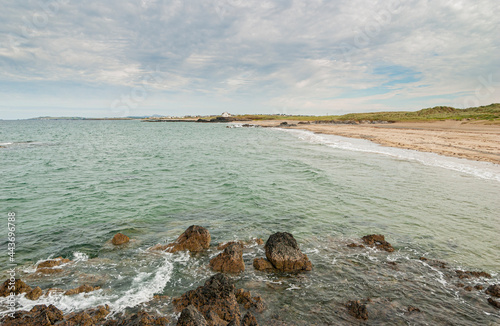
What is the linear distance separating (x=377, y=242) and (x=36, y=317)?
46.6 ft

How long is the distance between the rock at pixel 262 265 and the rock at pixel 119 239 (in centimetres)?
721

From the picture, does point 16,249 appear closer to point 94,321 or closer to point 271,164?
point 94,321

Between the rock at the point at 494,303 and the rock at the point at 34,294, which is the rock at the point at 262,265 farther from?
the rock at the point at 34,294

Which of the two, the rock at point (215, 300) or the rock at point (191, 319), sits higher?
the rock at point (191, 319)

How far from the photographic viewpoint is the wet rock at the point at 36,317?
7430 mm

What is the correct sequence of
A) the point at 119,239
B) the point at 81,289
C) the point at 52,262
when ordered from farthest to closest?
the point at 119,239
the point at 52,262
the point at 81,289

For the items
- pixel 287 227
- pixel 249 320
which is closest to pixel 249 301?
pixel 249 320

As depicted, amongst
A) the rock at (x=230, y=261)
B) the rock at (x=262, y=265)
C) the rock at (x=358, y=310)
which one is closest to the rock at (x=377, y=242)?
the rock at (x=358, y=310)

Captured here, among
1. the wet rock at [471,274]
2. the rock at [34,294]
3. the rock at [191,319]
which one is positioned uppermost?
the rock at [191,319]

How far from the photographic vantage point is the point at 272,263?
438 inches

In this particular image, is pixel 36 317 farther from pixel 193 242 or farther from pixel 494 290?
pixel 494 290

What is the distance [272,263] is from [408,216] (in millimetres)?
11093

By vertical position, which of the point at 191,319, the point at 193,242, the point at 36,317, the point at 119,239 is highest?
the point at 191,319

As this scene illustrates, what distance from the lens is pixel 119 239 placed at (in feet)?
43.7
